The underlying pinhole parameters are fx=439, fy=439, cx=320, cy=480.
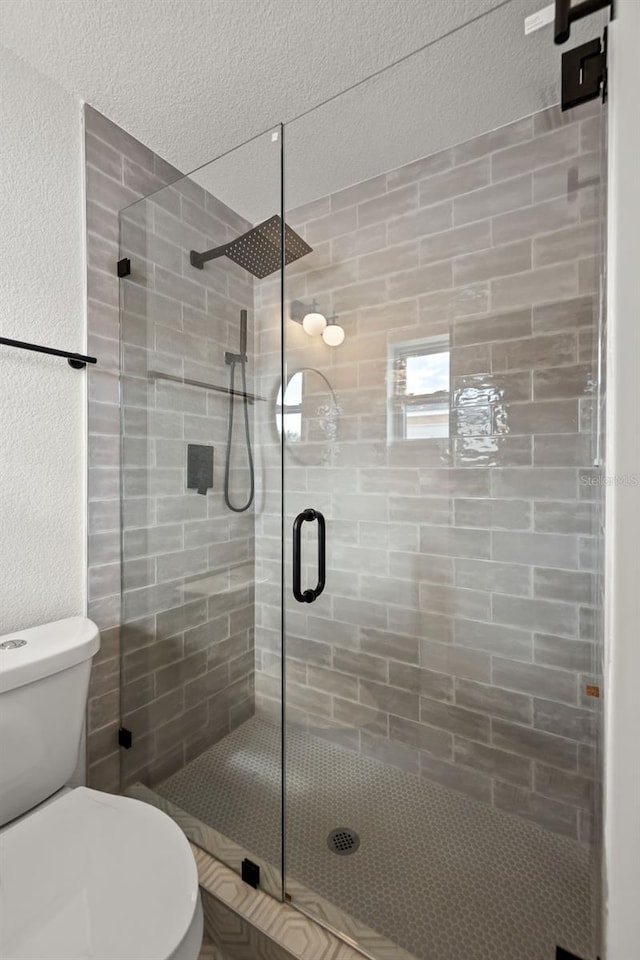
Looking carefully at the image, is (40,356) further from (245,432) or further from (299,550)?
(299,550)

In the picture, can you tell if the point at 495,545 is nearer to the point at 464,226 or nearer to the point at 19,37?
the point at 464,226

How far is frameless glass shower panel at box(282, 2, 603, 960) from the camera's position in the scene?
121 cm

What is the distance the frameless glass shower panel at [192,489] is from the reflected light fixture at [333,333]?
0.20m

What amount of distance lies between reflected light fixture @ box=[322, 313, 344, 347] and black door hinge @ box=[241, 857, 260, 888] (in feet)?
5.26

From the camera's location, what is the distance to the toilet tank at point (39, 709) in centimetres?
107

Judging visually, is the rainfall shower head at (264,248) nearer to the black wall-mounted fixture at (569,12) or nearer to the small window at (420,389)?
the small window at (420,389)

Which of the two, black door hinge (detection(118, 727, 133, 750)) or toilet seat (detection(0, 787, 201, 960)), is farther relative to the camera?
black door hinge (detection(118, 727, 133, 750))

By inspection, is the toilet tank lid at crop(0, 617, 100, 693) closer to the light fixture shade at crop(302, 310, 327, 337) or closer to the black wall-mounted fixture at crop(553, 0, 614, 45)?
the light fixture shade at crop(302, 310, 327, 337)

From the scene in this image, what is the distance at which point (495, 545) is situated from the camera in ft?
4.73

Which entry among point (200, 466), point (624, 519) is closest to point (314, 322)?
point (200, 466)

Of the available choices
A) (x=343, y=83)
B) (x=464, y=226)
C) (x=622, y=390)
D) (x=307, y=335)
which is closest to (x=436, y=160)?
(x=464, y=226)

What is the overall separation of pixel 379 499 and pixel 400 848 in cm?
107

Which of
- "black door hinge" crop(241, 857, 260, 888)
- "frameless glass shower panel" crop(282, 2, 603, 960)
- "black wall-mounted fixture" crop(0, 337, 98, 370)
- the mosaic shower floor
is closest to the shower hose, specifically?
"frameless glass shower panel" crop(282, 2, 603, 960)

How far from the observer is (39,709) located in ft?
3.71
